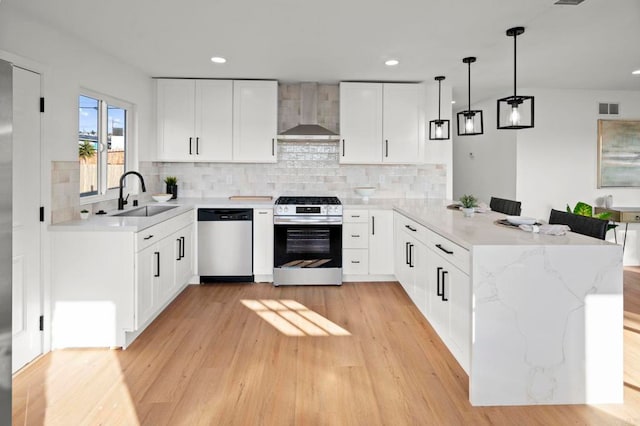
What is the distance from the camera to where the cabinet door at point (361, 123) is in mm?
5070

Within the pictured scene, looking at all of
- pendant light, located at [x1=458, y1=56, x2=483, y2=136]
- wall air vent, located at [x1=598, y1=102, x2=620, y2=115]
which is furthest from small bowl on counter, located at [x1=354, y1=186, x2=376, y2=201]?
wall air vent, located at [x1=598, y1=102, x2=620, y2=115]

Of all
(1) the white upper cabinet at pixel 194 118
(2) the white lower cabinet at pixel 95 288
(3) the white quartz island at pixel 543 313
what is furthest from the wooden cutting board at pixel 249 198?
(3) the white quartz island at pixel 543 313

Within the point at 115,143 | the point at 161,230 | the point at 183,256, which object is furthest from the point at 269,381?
the point at 115,143

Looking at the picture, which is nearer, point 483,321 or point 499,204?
point 483,321

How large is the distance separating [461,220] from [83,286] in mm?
2881

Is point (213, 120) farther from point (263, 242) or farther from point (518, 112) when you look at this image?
point (518, 112)

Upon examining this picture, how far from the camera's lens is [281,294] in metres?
4.42

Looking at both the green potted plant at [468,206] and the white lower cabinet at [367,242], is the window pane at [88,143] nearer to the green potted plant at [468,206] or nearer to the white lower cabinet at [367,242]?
the white lower cabinet at [367,242]

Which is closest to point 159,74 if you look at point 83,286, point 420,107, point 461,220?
point 83,286

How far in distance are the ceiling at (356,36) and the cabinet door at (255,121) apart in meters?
0.20

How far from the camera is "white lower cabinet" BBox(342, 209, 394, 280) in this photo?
15.8ft

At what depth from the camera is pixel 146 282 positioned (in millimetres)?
3279

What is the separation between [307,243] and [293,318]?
115 centimetres

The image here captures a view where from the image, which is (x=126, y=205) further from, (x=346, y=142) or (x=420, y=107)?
(x=420, y=107)
